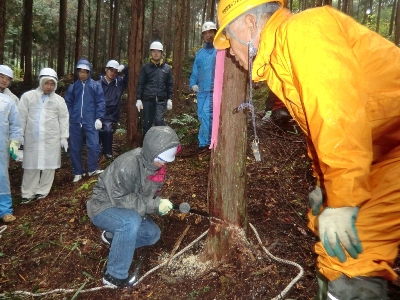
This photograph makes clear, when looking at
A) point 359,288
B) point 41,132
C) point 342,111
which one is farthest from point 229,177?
point 41,132

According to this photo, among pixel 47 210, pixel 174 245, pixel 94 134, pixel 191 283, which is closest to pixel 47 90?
pixel 94 134

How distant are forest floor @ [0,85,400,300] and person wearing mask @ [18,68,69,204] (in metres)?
0.48

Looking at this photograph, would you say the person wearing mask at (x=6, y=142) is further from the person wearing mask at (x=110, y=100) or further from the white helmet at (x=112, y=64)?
the white helmet at (x=112, y=64)

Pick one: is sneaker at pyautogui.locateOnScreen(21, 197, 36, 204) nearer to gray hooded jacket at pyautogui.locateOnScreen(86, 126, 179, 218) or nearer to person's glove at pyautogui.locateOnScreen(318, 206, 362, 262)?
gray hooded jacket at pyautogui.locateOnScreen(86, 126, 179, 218)

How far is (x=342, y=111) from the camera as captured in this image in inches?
52.4

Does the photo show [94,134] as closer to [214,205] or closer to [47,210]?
[47,210]

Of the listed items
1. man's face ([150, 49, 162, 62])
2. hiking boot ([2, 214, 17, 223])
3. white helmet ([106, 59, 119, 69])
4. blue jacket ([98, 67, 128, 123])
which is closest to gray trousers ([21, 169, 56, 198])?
hiking boot ([2, 214, 17, 223])

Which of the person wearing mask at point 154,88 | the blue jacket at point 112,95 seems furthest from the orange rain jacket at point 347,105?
the blue jacket at point 112,95

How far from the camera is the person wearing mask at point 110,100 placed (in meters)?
7.50

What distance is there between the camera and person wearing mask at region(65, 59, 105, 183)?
6.50 m

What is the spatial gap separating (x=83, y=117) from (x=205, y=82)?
8.51ft

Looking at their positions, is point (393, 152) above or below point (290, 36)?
below

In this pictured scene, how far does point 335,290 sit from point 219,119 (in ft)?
6.09

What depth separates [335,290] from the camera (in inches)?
65.8
